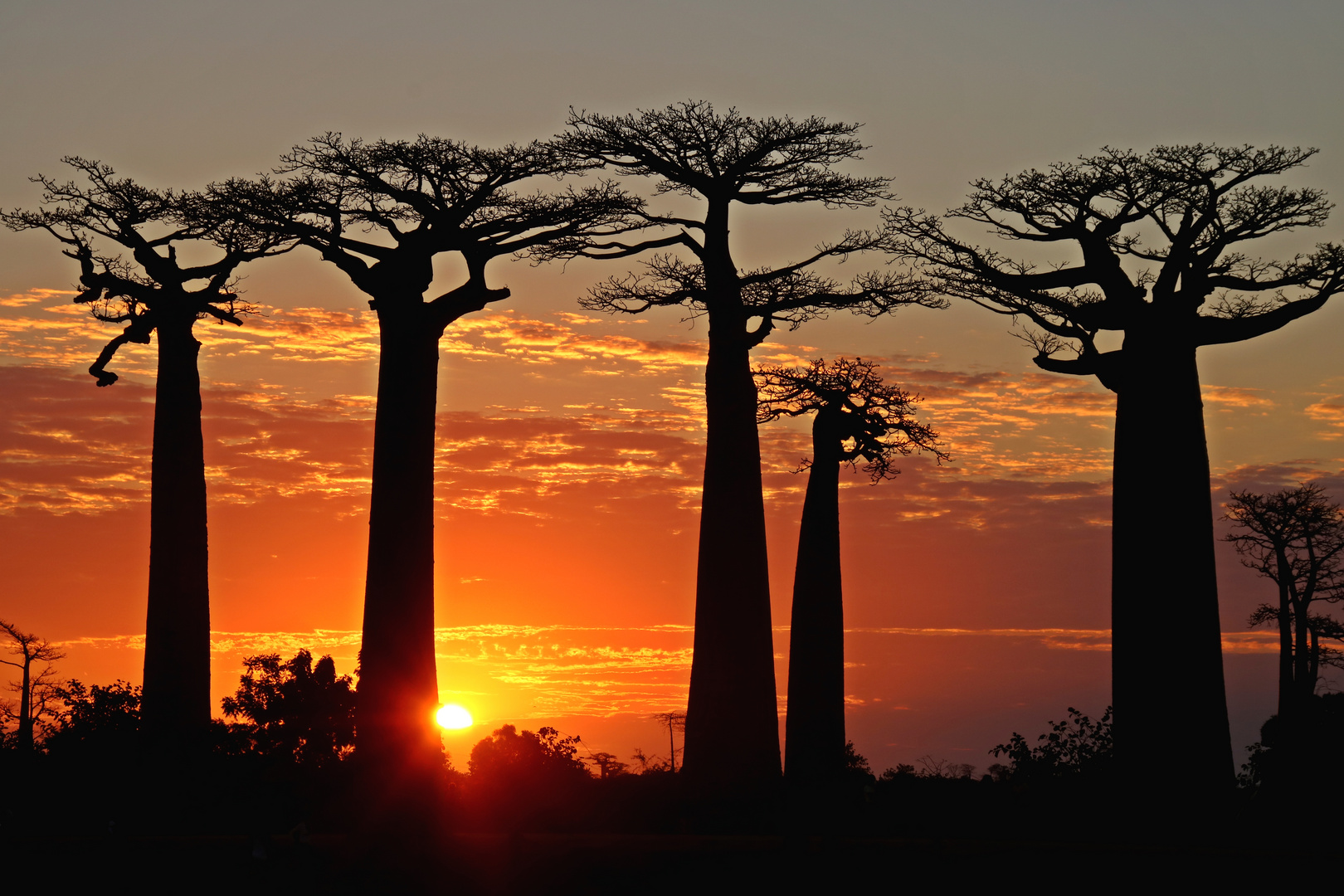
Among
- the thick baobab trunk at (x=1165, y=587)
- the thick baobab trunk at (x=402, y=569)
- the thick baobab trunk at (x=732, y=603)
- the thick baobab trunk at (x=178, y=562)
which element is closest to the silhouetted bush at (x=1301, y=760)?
the thick baobab trunk at (x=1165, y=587)

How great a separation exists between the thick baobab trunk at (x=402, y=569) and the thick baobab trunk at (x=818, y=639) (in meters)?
6.09

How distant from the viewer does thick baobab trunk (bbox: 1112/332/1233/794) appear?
13.6m

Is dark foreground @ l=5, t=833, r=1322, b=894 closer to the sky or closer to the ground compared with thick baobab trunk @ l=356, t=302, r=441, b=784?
closer to the ground

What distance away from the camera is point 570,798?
16.2 metres

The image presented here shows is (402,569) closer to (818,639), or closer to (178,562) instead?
(178,562)

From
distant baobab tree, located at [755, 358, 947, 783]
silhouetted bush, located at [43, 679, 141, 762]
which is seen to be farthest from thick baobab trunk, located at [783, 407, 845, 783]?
silhouetted bush, located at [43, 679, 141, 762]

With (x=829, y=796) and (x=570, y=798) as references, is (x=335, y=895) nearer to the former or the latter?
(x=570, y=798)

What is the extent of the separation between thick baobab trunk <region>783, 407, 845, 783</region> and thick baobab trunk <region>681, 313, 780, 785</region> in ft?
4.80

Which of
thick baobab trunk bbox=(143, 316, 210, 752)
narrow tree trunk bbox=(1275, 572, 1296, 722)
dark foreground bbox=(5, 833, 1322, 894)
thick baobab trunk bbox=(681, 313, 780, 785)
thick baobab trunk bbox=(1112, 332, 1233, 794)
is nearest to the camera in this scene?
dark foreground bbox=(5, 833, 1322, 894)

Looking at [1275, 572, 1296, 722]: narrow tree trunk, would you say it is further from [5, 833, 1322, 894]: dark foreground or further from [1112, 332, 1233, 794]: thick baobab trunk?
[5, 833, 1322, 894]: dark foreground

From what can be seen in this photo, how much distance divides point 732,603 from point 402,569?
4.72 meters

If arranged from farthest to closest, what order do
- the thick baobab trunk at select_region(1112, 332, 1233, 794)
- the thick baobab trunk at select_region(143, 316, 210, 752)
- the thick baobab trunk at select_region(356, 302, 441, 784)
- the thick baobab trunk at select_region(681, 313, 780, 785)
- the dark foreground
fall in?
the thick baobab trunk at select_region(143, 316, 210, 752) < the thick baobab trunk at select_region(681, 313, 780, 785) < the thick baobab trunk at select_region(356, 302, 441, 784) < the thick baobab trunk at select_region(1112, 332, 1233, 794) < the dark foreground

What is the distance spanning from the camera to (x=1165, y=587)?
46.2 feet

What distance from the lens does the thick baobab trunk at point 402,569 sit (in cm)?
1441
